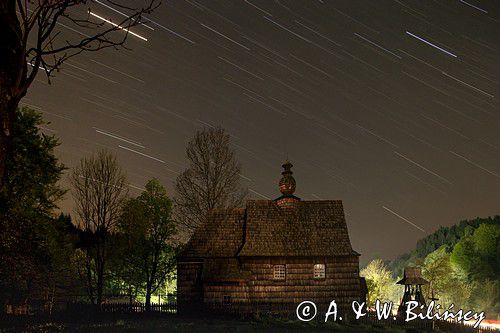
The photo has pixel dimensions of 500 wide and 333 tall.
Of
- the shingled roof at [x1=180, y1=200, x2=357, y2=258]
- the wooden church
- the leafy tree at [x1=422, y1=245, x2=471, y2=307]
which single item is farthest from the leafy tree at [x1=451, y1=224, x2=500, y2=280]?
the wooden church

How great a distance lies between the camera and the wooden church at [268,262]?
131 feet

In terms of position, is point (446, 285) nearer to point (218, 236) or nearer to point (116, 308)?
point (218, 236)

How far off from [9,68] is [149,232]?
4151 cm

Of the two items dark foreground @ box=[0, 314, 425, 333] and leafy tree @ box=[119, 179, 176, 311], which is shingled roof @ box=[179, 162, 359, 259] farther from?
dark foreground @ box=[0, 314, 425, 333]

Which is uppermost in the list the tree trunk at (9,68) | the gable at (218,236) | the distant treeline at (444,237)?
the distant treeline at (444,237)

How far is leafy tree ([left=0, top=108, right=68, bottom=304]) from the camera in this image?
2364 cm

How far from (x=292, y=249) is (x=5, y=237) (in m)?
23.6

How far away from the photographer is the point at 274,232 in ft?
141

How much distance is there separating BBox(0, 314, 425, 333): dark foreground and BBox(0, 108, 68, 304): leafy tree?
2.53 m

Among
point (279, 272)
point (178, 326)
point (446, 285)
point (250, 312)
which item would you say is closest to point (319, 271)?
point (279, 272)

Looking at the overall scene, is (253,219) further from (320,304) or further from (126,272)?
(126,272)

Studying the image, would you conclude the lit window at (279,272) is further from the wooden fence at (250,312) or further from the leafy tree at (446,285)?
the leafy tree at (446,285)

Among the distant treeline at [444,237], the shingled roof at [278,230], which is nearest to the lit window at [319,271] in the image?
the shingled roof at [278,230]

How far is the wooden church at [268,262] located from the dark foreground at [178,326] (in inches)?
145
